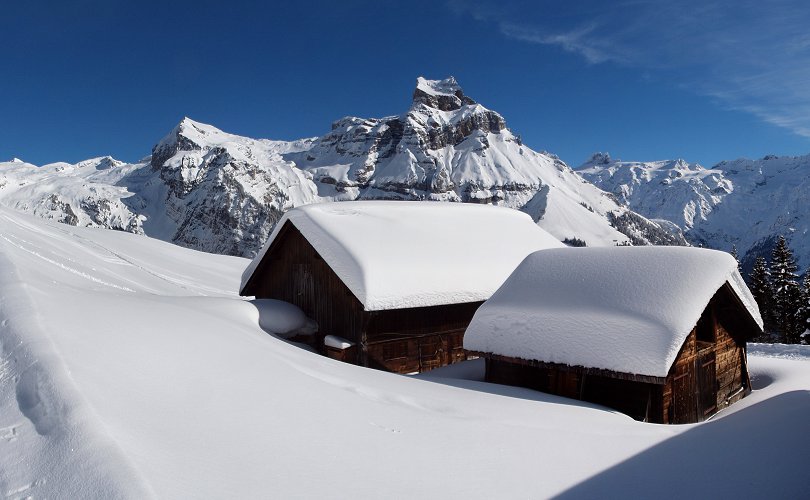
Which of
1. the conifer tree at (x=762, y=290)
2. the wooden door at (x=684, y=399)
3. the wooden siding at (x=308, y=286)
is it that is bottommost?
the wooden door at (x=684, y=399)

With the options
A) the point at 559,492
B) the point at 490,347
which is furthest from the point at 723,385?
the point at 559,492

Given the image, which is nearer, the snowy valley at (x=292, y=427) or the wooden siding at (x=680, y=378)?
the snowy valley at (x=292, y=427)

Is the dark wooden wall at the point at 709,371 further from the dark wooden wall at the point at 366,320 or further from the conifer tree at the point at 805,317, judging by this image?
the conifer tree at the point at 805,317

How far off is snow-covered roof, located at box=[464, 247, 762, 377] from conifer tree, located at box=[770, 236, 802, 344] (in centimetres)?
3364

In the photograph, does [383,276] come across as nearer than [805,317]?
Yes

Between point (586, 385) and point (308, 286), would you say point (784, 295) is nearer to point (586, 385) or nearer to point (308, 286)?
point (586, 385)

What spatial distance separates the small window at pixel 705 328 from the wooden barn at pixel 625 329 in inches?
0.9

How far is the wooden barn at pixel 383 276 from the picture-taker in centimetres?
1322

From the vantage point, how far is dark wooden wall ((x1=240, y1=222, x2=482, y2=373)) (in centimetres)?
1358

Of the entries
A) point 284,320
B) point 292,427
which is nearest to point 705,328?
point 292,427

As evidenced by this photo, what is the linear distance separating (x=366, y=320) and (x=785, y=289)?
132ft

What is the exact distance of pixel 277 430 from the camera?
444cm

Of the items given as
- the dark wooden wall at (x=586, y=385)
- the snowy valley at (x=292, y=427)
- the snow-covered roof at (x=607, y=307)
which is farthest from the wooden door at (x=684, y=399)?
the snow-covered roof at (x=607, y=307)

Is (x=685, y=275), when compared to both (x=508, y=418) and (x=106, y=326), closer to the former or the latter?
(x=508, y=418)
